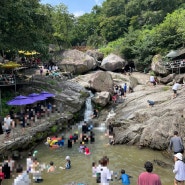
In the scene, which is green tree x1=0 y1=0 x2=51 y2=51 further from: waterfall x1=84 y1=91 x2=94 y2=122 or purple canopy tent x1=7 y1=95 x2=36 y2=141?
waterfall x1=84 y1=91 x2=94 y2=122

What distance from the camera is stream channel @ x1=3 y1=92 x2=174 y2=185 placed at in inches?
679

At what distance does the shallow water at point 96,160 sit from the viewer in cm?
1730

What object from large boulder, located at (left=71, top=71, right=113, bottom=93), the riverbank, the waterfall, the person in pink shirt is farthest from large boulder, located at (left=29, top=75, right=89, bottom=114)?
the person in pink shirt

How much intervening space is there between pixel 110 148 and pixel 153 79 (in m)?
16.9

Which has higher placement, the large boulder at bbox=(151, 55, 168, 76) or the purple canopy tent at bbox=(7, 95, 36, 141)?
the large boulder at bbox=(151, 55, 168, 76)

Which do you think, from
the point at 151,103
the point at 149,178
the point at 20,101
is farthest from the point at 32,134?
the point at 149,178

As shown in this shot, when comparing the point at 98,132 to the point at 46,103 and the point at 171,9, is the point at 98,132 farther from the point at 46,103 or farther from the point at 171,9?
the point at 171,9

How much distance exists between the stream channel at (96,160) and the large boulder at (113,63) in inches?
903

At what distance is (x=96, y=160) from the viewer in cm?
2052

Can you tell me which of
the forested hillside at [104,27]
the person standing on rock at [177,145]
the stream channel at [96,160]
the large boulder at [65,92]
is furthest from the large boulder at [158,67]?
the person standing on rock at [177,145]

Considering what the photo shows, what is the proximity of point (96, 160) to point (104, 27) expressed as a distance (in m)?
53.9

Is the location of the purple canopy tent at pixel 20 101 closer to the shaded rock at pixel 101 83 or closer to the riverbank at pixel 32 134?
the riverbank at pixel 32 134

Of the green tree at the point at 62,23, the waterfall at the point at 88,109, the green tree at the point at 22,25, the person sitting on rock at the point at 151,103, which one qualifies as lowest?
the waterfall at the point at 88,109

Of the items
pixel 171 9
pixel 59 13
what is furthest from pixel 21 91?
pixel 171 9
